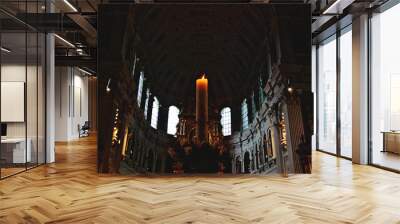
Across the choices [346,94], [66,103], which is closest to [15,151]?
[346,94]

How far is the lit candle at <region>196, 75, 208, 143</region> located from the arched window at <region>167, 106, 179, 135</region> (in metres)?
0.36

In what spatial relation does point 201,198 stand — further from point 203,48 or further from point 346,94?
point 346,94

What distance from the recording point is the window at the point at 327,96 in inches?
397

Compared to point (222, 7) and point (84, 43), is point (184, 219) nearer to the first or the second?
point (222, 7)

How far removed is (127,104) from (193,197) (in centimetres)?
235

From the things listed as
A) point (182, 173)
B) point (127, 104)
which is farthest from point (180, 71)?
point (182, 173)

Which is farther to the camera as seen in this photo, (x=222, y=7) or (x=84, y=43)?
(x=84, y=43)

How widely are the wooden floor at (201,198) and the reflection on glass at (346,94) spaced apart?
2326 mm

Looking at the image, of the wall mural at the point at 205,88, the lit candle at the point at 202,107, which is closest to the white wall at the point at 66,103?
the wall mural at the point at 205,88

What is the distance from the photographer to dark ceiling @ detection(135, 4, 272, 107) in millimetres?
6418

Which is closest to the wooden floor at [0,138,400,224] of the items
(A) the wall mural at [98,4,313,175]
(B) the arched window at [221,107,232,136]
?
(A) the wall mural at [98,4,313,175]

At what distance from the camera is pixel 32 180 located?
5.99m

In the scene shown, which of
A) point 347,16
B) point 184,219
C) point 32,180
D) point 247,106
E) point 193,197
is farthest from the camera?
point 347,16

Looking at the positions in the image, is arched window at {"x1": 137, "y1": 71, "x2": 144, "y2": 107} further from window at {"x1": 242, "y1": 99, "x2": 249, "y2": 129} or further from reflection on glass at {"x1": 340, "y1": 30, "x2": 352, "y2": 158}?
reflection on glass at {"x1": 340, "y1": 30, "x2": 352, "y2": 158}
